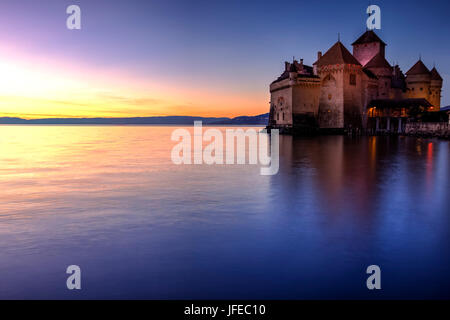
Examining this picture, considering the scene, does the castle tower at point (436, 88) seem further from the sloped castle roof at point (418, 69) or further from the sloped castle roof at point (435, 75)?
the sloped castle roof at point (418, 69)

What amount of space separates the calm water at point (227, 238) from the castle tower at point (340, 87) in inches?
1426

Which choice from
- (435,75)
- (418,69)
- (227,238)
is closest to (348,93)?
(418,69)

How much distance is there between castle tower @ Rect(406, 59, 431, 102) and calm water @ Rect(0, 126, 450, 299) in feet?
167

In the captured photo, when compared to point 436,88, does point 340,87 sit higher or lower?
lower

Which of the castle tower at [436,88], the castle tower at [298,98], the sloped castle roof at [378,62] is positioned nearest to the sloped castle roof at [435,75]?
the castle tower at [436,88]

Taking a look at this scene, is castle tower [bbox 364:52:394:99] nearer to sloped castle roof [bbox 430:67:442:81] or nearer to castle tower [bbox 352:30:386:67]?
castle tower [bbox 352:30:386:67]

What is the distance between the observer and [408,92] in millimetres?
56719

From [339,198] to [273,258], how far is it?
5216 mm

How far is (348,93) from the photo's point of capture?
4694 centimetres

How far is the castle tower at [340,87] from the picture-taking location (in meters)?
46.4

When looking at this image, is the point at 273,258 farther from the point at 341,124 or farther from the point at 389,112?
the point at 389,112

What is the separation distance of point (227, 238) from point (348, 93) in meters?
45.3

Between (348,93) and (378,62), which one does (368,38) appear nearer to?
(378,62)

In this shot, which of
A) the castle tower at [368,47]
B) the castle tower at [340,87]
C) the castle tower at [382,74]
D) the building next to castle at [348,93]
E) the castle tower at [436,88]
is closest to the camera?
the castle tower at [340,87]
